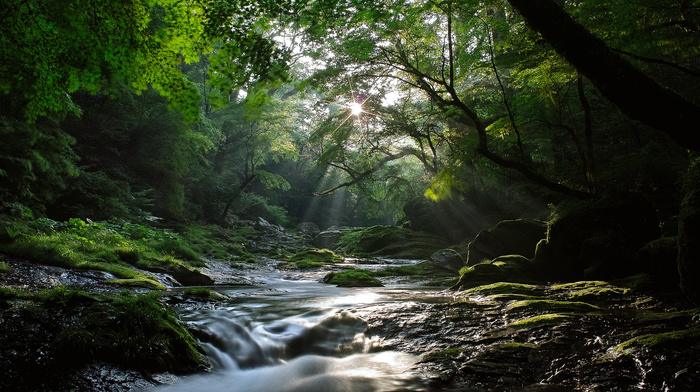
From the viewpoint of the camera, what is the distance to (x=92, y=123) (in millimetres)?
15195

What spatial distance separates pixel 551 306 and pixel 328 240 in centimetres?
2507

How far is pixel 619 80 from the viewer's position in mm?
3570

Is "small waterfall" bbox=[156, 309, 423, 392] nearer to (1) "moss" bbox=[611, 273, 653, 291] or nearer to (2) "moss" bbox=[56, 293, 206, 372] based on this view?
(2) "moss" bbox=[56, 293, 206, 372]

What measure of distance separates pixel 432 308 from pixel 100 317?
167 inches

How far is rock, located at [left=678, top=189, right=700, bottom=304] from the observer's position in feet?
11.8

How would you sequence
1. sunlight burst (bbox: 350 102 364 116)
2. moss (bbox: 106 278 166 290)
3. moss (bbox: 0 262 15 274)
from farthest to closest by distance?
1. sunlight burst (bbox: 350 102 364 116)
2. moss (bbox: 106 278 166 290)
3. moss (bbox: 0 262 15 274)

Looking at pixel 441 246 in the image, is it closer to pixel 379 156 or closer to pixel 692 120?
pixel 379 156

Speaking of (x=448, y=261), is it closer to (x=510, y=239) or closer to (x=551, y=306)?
(x=510, y=239)

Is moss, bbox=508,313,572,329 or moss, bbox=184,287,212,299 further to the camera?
moss, bbox=184,287,212,299

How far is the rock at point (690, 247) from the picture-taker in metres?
3.60

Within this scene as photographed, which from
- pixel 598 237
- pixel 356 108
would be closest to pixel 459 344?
pixel 598 237

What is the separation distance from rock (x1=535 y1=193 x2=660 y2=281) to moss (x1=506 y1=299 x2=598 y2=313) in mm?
2401

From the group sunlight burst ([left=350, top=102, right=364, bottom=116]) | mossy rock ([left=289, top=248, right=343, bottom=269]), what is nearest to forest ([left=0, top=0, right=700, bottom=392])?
sunlight burst ([left=350, top=102, right=364, bottom=116])

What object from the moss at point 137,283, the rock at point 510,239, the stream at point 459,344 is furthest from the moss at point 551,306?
the moss at point 137,283
